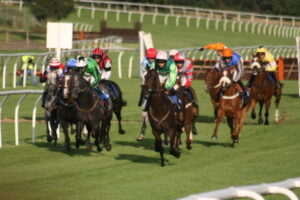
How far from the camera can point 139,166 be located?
46.6 ft

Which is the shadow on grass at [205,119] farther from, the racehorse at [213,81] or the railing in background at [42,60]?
the racehorse at [213,81]

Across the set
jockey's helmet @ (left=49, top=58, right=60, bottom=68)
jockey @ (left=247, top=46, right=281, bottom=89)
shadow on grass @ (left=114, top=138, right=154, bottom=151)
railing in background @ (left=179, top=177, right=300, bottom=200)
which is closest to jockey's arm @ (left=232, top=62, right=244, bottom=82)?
shadow on grass @ (left=114, top=138, right=154, bottom=151)

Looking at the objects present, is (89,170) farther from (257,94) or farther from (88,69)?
(257,94)

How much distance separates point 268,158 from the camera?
15.2 m

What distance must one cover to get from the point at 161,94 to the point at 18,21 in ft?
126

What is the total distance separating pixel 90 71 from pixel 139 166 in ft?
8.13

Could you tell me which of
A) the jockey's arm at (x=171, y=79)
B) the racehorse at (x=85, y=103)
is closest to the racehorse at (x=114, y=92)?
the racehorse at (x=85, y=103)

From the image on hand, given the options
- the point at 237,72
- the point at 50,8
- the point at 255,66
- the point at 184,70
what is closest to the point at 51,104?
the point at 184,70

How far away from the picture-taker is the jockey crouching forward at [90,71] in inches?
618

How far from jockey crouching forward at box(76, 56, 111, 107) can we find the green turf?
1.22 meters

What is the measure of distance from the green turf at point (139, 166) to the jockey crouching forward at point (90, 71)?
4.02 ft

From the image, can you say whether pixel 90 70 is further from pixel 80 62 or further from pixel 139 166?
pixel 139 166

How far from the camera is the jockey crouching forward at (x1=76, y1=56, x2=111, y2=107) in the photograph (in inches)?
618

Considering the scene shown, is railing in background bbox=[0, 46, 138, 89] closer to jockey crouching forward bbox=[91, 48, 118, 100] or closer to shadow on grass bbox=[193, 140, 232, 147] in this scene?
jockey crouching forward bbox=[91, 48, 118, 100]
